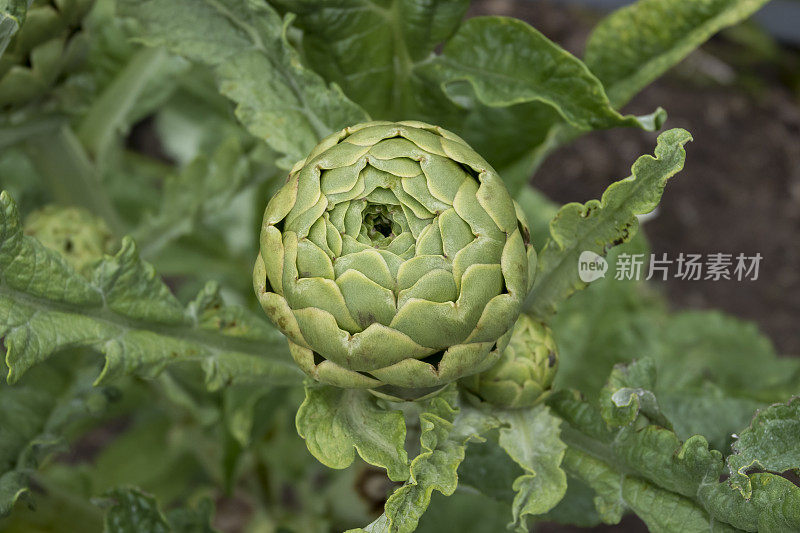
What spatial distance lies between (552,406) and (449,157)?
0.31 meters

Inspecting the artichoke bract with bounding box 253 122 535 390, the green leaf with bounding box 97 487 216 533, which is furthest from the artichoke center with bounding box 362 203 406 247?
the green leaf with bounding box 97 487 216 533

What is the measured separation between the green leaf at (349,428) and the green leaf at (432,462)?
2cm

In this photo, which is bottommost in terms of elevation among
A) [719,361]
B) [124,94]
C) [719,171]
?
[719,171]

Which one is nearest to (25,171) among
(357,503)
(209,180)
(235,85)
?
(209,180)

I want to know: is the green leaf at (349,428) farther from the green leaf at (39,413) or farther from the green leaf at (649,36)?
the green leaf at (649,36)

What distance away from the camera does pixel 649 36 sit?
3.18ft

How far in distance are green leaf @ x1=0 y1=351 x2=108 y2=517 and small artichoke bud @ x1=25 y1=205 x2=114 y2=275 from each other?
0.15 metres

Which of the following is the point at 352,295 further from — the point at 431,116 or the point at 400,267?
the point at 431,116

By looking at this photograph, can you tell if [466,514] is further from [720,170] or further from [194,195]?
[720,170]

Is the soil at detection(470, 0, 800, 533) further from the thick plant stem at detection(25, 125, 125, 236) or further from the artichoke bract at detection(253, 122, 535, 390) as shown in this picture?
the artichoke bract at detection(253, 122, 535, 390)

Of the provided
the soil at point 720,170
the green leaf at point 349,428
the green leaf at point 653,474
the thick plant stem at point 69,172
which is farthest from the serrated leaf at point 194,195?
the soil at point 720,170

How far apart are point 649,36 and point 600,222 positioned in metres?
0.30

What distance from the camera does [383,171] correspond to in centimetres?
73

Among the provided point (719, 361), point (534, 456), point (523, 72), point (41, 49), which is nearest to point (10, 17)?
point (41, 49)
